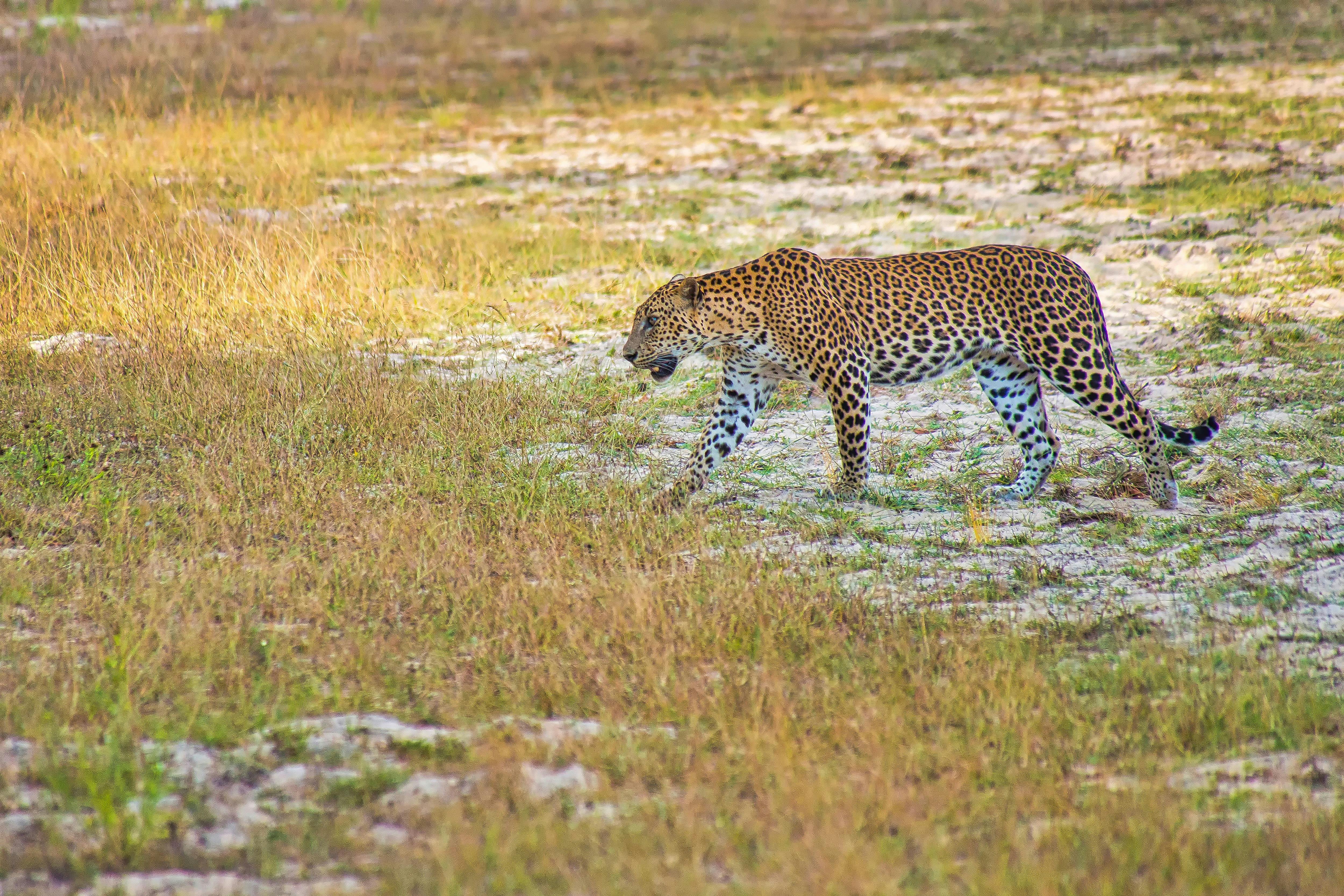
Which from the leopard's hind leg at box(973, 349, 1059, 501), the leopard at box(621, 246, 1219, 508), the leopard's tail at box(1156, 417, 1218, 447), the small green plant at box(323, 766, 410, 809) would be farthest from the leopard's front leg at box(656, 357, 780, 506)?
the small green plant at box(323, 766, 410, 809)

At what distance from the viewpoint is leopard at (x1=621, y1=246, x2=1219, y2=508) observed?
267 inches

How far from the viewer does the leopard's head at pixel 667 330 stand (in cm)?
688

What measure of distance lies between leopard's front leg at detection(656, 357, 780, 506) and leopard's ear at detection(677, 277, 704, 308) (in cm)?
36

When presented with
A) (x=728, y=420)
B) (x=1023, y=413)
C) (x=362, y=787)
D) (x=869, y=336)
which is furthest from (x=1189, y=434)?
(x=362, y=787)

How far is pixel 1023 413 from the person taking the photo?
718 centimetres

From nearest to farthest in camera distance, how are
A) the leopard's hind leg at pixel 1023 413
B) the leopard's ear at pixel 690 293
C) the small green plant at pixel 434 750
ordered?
the small green plant at pixel 434 750 → the leopard's ear at pixel 690 293 → the leopard's hind leg at pixel 1023 413

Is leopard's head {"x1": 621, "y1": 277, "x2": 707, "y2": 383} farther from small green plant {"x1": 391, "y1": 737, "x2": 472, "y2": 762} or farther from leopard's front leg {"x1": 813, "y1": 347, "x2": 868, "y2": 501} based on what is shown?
small green plant {"x1": 391, "y1": 737, "x2": 472, "y2": 762}

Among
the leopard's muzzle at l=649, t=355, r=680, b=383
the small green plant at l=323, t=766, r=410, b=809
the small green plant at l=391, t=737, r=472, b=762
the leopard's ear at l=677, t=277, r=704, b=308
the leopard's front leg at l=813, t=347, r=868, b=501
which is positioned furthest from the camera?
the leopard's muzzle at l=649, t=355, r=680, b=383

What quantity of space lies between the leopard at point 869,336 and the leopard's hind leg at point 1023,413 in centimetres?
7

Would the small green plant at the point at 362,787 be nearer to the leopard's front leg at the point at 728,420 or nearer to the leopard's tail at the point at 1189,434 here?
the leopard's front leg at the point at 728,420

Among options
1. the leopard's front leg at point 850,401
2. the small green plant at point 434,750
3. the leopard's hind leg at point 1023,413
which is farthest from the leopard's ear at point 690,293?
the small green plant at point 434,750

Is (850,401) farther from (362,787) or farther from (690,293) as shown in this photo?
(362,787)

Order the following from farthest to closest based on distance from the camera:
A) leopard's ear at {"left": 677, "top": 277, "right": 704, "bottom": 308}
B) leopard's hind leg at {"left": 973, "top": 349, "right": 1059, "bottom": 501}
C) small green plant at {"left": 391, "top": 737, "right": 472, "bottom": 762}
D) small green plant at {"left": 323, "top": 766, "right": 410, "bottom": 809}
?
leopard's hind leg at {"left": 973, "top": 349, "right": 1059, "bottom": 501} → leopard's ear at {"left": 677, "top": 277, "right": 704, "bottom": 308} → small green plant at {"left": 391, "top": 737, "right": 472, "bottom": 762} → small green plant at {"left": 323, "top": 766, "right": 410, "bottom": 809}

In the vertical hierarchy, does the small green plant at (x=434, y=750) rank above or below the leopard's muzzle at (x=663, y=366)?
below
